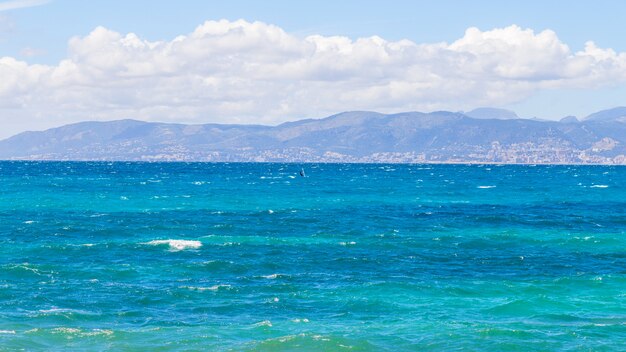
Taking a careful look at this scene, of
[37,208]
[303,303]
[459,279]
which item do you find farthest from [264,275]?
[37,208]

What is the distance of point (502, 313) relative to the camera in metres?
48.8

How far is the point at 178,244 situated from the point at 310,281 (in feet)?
73.1

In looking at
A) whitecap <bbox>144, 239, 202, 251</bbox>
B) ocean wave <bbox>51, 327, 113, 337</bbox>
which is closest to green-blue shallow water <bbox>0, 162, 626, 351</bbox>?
ocean wave <bbox>51, 327, 113, 337</bbox>

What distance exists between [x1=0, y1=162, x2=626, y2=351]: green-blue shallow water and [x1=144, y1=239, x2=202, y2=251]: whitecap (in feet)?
0.60

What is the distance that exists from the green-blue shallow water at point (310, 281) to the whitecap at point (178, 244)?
18 cm

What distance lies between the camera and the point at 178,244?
7694 centimetres

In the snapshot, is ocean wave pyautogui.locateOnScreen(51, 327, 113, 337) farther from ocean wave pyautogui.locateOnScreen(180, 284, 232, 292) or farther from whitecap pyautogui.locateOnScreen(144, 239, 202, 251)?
whitecap pyautogui.locateOnScreen(144, 239, 202, 251)

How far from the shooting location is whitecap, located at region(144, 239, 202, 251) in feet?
245

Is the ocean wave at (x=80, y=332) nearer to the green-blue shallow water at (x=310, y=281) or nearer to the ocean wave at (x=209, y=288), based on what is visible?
the green-blue shallow water at (x=310, y=281)

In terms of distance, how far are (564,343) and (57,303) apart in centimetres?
2940

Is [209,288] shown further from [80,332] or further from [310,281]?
[80,332]

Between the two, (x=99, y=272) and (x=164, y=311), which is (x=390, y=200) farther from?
(x=164, y=311)

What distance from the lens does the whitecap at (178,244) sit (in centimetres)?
7479

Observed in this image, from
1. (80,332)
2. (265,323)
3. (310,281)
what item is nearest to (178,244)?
(310,281)
